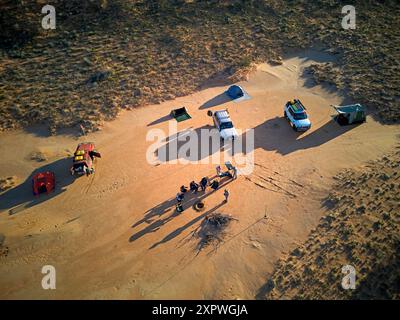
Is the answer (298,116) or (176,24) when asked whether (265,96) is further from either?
(176,24)

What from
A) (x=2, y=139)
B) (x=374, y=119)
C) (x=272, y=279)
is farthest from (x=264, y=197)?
(x=2, y=139)

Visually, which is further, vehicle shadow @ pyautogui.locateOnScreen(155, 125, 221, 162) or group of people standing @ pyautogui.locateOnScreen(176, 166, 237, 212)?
vehicle shadow @ pyautogui.locateOnScreen(155, 125, 221, 162)

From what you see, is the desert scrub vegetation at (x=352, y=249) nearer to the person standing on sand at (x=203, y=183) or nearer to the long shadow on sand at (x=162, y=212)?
the long shadow on sand at (x=162, y=212)

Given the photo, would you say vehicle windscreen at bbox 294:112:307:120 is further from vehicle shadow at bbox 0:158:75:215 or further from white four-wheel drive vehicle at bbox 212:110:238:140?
vehicle shadow at bbox 0:158:75:215

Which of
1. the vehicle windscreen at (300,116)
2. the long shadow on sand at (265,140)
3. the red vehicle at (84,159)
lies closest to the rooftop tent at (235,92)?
the long shadow on sand at (265,140)

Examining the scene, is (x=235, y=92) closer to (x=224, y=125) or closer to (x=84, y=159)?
(x=224, y=125)

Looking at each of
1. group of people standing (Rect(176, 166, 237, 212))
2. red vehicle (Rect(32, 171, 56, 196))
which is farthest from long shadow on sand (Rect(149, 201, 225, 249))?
red vehicle (Rect(32, 171, 56, 196))
